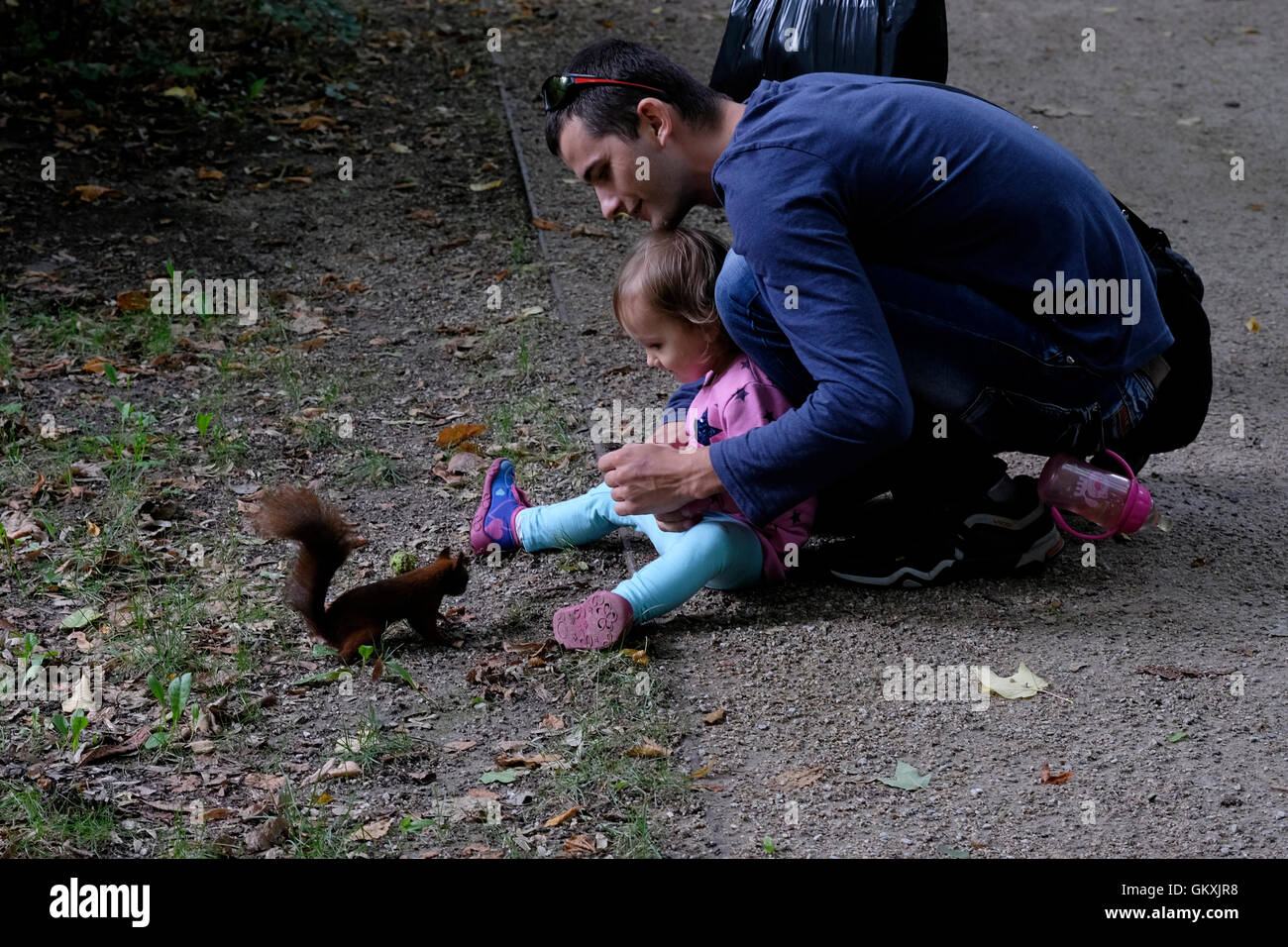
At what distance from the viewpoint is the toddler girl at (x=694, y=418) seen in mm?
2771

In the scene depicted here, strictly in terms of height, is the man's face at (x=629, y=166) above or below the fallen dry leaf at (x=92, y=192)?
above

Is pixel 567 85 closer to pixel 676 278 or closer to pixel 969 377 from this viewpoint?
pixel 676 278

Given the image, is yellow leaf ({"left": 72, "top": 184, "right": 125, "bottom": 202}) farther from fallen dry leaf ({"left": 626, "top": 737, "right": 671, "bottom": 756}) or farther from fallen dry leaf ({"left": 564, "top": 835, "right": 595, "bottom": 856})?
fallen dry leaf ({"left": 564, "top": 835, "right": 595, "bottom": 856})

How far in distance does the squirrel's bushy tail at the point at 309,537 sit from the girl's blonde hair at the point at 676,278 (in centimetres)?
84

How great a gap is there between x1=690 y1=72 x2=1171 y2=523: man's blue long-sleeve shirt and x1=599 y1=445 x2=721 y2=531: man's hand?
7 centimetres

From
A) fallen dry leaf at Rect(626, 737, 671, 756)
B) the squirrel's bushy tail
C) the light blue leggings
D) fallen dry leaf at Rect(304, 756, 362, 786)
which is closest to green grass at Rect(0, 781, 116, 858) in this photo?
fallen dry leaf at Rect(304, 756, 362, 786)

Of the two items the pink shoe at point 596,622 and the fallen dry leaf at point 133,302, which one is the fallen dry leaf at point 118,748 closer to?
the pink shoe at point 596,622

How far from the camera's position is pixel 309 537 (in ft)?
8.42

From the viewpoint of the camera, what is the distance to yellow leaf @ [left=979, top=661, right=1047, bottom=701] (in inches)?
101

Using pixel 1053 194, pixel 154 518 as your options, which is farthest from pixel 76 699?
pixel 1053 194

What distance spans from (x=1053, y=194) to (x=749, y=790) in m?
1.39

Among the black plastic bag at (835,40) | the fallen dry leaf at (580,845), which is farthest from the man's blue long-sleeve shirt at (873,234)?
the fallen dry leaf at (580,845)

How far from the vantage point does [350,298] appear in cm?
486

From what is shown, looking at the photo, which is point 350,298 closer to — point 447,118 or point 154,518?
point 154,518
